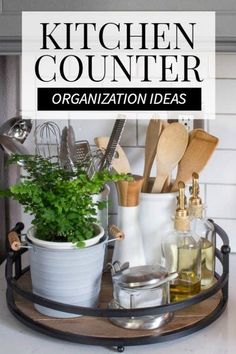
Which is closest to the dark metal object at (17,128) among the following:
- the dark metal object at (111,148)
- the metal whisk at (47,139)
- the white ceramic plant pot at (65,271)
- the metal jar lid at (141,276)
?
the metal whisk at (47,139)

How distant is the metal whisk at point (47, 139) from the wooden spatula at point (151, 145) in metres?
0.24

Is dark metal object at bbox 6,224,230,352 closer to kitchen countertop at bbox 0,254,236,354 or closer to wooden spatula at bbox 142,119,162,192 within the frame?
kitchen countertop at bbox 0,254,236,354

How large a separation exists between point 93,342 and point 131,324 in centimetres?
8

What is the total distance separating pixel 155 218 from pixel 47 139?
0.37m

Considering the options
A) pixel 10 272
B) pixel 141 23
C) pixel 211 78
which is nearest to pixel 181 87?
pixel 211 78

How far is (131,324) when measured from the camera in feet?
3.16

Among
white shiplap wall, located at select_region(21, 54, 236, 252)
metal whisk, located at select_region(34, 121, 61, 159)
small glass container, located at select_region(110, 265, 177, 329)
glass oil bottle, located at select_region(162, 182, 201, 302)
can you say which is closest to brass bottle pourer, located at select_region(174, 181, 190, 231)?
glass oil bottle, located at select_region(162, 182, 201, 302)

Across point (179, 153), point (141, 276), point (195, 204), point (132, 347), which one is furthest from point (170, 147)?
point (132, 347)

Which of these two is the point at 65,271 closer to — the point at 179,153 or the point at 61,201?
the point at 61,201

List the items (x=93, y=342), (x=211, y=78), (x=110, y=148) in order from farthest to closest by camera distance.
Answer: (x=211, y=78), (x=110, y=148), (x=93, y=342)

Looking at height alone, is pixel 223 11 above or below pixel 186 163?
above

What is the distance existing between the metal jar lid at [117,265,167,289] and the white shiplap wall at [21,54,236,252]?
0.35 metres

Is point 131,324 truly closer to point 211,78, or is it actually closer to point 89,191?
point 89,191

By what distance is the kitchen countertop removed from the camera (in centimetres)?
93
